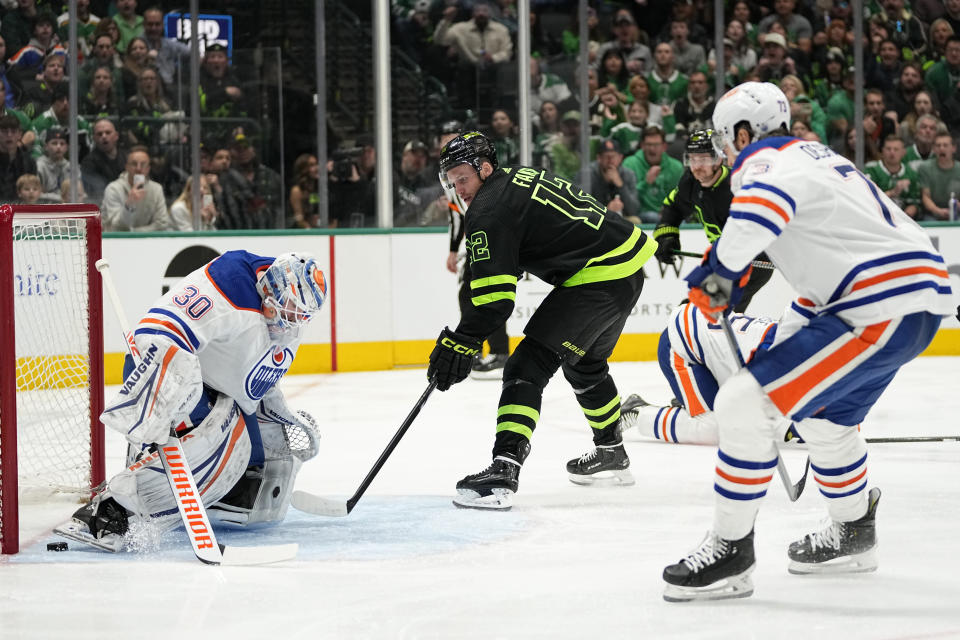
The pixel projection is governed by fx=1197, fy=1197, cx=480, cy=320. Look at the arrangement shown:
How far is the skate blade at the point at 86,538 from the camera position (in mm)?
2900

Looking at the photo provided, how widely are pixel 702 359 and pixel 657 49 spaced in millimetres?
5002

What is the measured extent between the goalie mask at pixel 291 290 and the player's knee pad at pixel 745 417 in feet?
3.36

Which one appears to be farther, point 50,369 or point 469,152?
point 50,369

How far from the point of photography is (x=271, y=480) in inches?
123

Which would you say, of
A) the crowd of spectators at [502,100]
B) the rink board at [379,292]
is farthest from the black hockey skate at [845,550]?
the crowd of spectators at [502,100]

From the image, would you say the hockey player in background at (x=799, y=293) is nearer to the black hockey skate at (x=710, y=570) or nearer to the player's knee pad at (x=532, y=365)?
the black hockey skate at (x=710, y=570)

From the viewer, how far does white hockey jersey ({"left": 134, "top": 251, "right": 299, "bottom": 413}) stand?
278cm

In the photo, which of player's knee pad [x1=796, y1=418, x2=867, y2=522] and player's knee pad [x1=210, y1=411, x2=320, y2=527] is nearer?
player's knee pad [x1=796, y1=418, x2=867, y2=522]

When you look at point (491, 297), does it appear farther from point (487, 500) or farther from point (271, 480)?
point (271, 480)

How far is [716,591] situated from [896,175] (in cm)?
635

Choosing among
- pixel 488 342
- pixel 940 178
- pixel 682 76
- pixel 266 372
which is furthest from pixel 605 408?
pixel 940 178

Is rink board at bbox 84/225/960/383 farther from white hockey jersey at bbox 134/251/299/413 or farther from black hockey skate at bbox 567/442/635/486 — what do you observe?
white hockey jersey at bbox 134/251/299/413

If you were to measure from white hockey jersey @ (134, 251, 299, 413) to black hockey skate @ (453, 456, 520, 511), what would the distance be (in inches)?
27.3

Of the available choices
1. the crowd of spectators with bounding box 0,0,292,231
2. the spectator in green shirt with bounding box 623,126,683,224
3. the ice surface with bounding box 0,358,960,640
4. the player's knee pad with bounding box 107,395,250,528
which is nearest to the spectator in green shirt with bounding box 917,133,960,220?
the spectator in green shirt with bounding box 623,126,683,224
